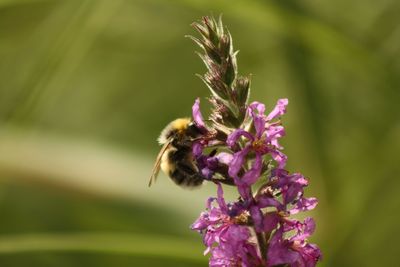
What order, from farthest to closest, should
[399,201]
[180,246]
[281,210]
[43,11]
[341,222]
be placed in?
[43,11] → [399,201] → [341,222] → [180,246] → [281,210]

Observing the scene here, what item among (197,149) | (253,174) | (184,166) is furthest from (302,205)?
(184,166)

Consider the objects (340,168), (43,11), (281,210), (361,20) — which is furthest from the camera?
(43,11)

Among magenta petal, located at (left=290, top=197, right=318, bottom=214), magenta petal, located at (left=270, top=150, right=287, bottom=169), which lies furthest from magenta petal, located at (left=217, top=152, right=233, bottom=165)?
magenta petal, located at (left=290, top=197, right=318, bottom=214)

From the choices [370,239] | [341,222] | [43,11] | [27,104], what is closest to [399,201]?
[370,239]

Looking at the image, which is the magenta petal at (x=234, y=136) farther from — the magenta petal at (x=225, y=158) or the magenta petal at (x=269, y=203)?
the magenta petal at (x=269, y=203)

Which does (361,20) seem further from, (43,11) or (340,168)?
(43,11)

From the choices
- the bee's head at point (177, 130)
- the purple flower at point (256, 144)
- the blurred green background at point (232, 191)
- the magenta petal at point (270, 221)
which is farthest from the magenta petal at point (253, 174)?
the blurred green background at point (232, 191)

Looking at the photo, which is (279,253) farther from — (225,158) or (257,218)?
(225,158)
